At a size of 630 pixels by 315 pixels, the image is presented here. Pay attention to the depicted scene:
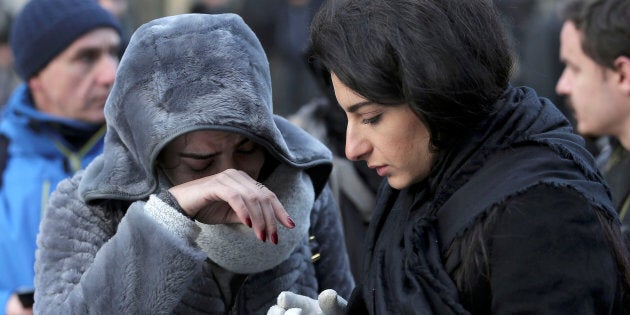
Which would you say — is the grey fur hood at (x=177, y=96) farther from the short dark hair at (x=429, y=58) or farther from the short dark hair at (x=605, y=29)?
the short dark hair at (x=605, y=29)

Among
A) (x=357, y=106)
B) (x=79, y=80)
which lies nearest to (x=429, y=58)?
(x=357, y=106)

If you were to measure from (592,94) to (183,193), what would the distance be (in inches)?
69.0

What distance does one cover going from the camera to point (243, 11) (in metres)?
8.77

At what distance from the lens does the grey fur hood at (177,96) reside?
6.97ft

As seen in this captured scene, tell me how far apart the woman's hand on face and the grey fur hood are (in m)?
0.13

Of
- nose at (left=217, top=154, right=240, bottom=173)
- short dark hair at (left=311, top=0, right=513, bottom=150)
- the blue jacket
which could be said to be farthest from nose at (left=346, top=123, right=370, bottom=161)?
the blue jacket

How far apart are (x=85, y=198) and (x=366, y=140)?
78cm

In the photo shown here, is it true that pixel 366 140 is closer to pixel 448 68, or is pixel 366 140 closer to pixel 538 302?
pixel 448 68

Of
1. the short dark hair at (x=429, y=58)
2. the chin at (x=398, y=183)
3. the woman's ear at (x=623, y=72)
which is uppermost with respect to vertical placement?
the short dark hair at (x=429, y=58)

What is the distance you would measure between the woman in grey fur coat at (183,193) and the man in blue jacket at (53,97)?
1.17m

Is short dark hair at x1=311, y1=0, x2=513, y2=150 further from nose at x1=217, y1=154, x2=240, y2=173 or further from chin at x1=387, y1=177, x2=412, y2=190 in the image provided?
nose at x1=217, y1=154, x2=240, y2=173

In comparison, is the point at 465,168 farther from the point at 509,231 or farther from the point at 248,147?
the point at 248,147

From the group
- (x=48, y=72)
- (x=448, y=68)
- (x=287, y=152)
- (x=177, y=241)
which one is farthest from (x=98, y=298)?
(x=48, y=72)

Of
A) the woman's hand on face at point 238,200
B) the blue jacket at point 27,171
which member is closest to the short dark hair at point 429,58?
the woman's hand on face at point 238,200
